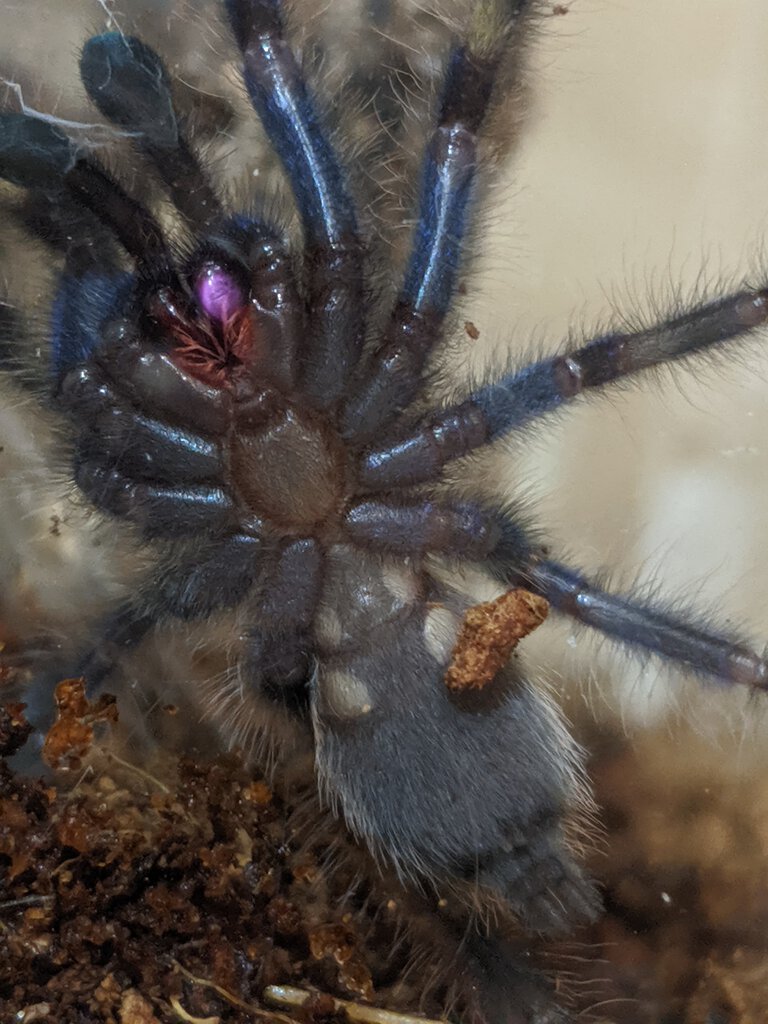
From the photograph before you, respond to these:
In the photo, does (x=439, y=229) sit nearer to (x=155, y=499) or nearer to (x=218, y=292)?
(x=218, y=292)

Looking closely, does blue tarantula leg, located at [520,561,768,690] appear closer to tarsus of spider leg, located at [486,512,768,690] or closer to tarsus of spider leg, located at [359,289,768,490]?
tarsus of spider leg, located at [486,512,768,690]

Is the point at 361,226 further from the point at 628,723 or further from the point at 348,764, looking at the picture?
the point at 628,723

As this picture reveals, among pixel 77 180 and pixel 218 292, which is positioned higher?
pixel 77 180

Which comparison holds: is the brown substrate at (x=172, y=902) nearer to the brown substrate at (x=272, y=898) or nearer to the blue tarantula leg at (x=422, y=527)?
the brown substrate at (x=272, y=898)

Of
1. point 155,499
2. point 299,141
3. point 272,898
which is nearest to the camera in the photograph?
point 299,141

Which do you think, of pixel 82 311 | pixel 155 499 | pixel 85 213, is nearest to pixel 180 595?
pixel 155 499

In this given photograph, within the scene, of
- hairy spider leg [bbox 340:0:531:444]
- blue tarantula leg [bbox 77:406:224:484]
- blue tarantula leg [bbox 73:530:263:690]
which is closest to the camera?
hairy spider leg [bbox 340:0:531:444]

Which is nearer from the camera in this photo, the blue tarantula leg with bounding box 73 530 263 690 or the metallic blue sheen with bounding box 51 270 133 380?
the metallic blue sheen with bounding box 51 270 133 380

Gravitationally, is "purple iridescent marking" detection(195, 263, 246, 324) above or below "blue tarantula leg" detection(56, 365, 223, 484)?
above

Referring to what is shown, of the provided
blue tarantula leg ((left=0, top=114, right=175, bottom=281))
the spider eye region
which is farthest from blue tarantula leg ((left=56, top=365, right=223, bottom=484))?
blue tarantula leg ((left=0, top=114, right=175, bottom=281))
